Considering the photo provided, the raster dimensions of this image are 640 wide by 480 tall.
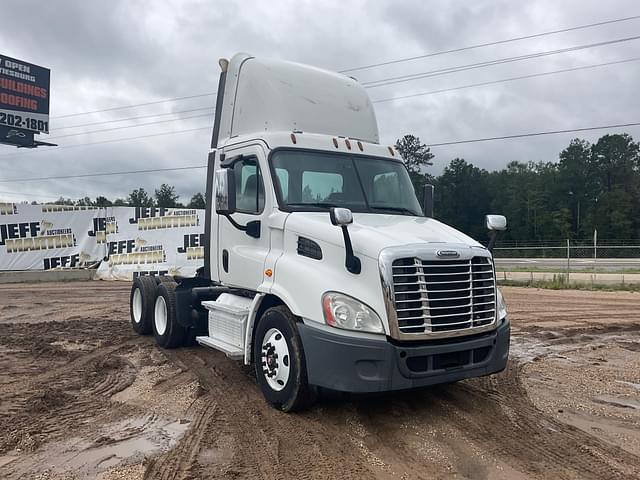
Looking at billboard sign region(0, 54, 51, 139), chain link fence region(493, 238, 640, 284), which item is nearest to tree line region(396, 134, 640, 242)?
chain link fence region(493, 238, 640, 284)

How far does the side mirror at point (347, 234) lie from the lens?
16.0 ft

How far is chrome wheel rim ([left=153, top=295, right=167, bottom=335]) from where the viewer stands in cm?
860

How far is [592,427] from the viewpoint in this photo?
5.13m

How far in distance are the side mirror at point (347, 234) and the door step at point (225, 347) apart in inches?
73.8

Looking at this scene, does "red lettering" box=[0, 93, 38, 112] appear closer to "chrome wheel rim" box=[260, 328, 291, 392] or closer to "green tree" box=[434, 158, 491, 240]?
"chrome wheel rim" box=[260, 328, 291, 392]

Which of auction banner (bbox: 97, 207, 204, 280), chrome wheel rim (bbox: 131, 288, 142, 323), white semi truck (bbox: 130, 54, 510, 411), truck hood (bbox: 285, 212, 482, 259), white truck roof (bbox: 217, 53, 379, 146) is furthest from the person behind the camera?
auction banner (bbox: 97, 207, 204, 280)

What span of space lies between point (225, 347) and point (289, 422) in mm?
1611

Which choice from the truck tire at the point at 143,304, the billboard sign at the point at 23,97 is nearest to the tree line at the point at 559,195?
the billboard sign at the point at 23,97

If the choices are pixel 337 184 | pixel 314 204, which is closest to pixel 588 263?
pixel 337 184

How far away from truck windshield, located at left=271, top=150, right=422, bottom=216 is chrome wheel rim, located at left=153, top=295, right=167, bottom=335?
3533 millimetres

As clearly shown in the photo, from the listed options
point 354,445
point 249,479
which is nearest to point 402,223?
point 354,445

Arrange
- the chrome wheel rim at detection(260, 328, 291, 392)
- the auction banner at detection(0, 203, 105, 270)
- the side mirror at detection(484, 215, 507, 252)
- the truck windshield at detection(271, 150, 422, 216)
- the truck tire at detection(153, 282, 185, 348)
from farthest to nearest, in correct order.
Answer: the auction banner at detection(0, 203, 105, 270) → the truck tire at detection(153, 282, 185, 348) → the side mirror at detection(484, 215, 507, 252) → the truck windshield at detection(271, 150, 422, 216) → the chrome wheel rim at detection(260, 328, 291, 392)

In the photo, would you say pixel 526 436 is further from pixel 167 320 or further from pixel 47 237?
pixel 47 237

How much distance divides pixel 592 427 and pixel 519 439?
35.7 inches
